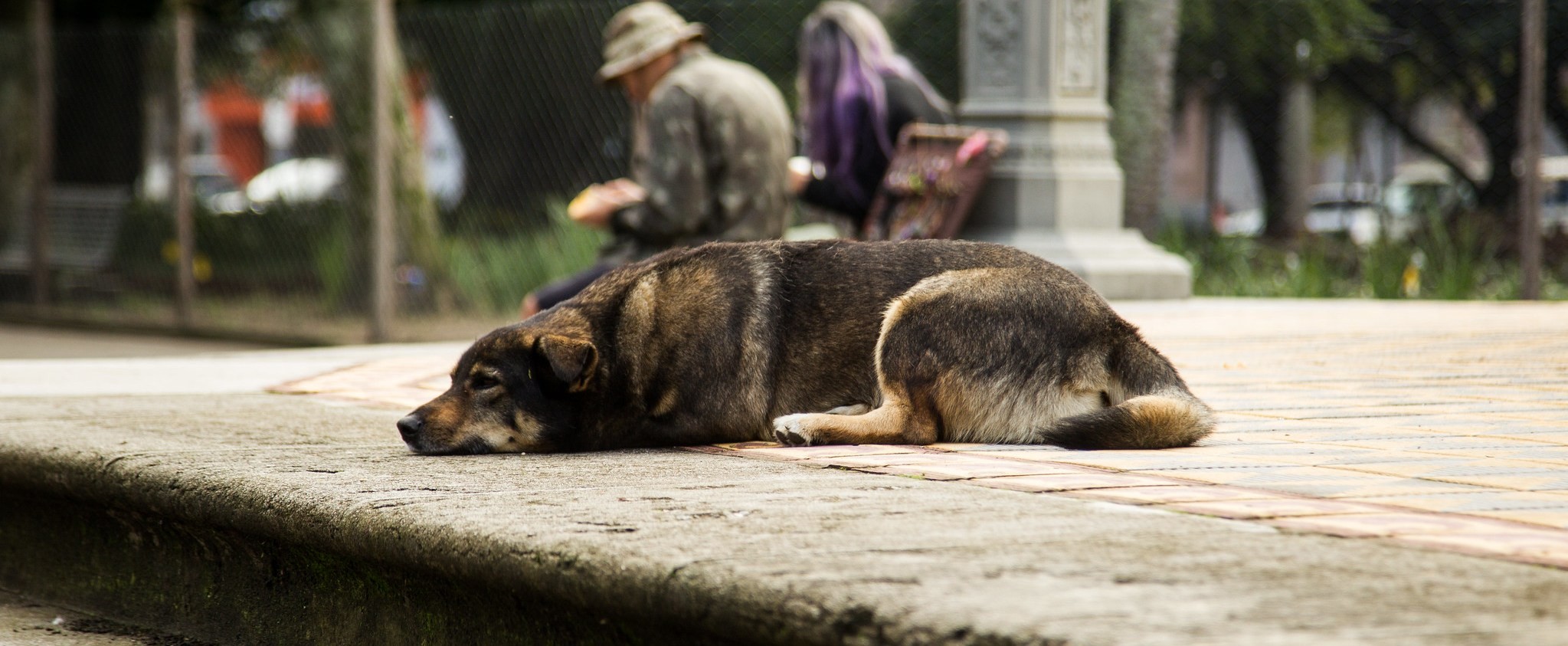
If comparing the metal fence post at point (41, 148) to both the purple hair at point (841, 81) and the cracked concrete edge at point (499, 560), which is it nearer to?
the purple hair at point (841, 81)

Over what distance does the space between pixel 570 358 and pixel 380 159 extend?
721cm

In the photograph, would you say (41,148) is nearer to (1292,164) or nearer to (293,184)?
(293,184)

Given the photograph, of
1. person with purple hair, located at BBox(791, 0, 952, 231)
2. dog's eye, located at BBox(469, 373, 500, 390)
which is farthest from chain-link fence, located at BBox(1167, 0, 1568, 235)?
dog's eye, located at BBox(469, 373, 500, 390)

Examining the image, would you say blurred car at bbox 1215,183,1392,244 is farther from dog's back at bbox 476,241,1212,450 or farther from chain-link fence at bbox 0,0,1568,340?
dog's back at bbox 476,241,1212,450

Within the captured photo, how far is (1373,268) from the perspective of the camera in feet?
39.1

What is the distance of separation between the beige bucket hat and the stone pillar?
2.77 metres

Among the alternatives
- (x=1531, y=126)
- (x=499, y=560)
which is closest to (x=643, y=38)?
(x=499, y=560)

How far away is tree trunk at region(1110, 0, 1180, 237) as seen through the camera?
48.2ft

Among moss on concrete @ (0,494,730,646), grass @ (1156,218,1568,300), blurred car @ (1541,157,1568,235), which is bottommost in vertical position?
moss on concrete @ (0,494,730,646)

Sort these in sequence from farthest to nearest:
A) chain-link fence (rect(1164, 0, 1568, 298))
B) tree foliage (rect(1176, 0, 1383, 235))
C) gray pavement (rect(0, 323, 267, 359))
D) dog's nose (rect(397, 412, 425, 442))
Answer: tree foliage (rect(1176, 0, 1383, 235))
gray pavement (rect(0, 323, 267, 359))
chain-link fence (rect(1164, 0, 1568, 298))
dog's nose (rect(397, 412, 425, 442))

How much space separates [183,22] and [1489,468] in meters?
11.6

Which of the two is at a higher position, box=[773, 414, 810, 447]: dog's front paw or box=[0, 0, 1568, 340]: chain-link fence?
box=[0, 0, 1568, 340]: chain-link fence

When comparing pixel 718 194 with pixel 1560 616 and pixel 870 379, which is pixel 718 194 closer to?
pixel 870 379

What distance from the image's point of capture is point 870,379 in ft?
14.7
